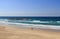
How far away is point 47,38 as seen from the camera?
5.65m

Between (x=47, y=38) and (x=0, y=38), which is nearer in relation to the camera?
(x=0, y=38)

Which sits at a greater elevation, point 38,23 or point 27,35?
point 27,35

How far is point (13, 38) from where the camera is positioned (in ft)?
17.6

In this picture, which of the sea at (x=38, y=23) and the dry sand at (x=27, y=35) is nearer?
the dry sand at (x=27, y=35)

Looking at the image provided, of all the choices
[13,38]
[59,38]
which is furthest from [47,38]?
[13,38]

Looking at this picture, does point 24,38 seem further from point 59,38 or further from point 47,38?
point 59,38

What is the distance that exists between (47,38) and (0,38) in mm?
2301

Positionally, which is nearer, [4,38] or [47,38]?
[4,38]

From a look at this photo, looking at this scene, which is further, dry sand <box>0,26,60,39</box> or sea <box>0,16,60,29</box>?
sea <box>0,16,60,29</box>

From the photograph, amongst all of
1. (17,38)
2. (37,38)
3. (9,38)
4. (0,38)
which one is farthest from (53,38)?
(0,38)

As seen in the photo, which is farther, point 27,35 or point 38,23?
point 38,23

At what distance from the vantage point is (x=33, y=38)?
5.48m

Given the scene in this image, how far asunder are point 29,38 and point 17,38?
581 mm

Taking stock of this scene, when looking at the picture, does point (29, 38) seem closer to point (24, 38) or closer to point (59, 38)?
point (24, 38)
